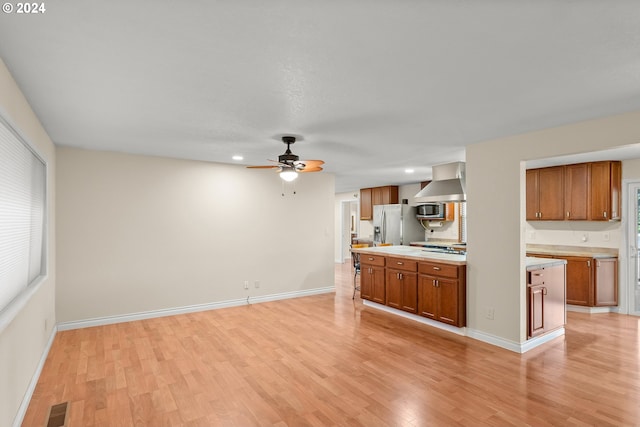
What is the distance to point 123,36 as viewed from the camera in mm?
1699

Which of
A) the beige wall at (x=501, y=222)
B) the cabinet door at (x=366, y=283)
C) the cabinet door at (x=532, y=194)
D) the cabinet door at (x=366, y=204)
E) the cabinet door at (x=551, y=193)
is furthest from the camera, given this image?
the cabinet door at (x=366, y=204)

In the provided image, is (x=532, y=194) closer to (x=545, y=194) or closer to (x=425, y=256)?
(x=545, y=194)

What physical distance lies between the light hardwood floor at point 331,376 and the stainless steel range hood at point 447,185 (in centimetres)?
182

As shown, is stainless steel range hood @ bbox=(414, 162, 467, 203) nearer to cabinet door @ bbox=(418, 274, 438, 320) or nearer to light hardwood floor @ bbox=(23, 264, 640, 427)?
cabinet door @ bbox=(418, 274, 438, 320)

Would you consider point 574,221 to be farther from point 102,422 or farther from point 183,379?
point 102,422

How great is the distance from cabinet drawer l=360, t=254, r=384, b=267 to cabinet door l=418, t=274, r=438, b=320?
0.78 m

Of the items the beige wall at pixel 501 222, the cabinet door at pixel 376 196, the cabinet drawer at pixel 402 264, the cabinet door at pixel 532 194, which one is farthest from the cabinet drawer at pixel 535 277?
the cabinet door at pixel 376 196

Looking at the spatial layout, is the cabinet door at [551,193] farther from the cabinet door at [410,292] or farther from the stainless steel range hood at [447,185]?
the cabinet door at [410,292]

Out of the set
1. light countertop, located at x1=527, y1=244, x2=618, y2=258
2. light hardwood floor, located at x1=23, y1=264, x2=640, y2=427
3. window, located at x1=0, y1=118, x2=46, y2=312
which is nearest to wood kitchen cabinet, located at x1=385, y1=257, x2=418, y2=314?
light hardwood floor, located at x1=23, y1=264, x2=640, y2=427

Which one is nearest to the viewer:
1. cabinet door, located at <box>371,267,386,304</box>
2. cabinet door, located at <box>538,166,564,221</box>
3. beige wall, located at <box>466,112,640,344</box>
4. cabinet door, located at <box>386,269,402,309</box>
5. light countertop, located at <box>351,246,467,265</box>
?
beige wall, located at <box>466,112,640,344</box>

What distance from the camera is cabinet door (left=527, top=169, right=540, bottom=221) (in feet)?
19.2

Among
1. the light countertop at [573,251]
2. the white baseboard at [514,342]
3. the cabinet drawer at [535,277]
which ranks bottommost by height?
the white baseboard at [514,342]

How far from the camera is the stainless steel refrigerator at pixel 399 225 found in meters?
7.82

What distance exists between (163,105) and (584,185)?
608 cm
